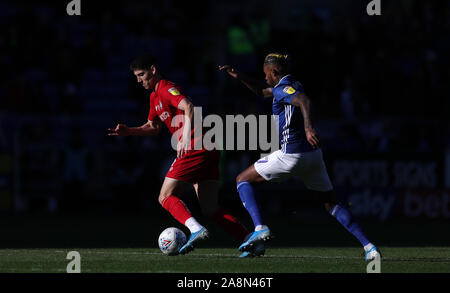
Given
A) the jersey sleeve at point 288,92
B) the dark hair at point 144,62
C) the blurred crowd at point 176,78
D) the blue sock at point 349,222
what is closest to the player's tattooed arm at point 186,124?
the dark hair at point 144,62

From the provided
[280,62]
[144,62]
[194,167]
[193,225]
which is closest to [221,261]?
[193,225]

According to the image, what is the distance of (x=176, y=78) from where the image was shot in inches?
904

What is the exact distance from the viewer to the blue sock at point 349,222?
979 cm

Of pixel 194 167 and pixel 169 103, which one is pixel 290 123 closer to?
pixel 194 167

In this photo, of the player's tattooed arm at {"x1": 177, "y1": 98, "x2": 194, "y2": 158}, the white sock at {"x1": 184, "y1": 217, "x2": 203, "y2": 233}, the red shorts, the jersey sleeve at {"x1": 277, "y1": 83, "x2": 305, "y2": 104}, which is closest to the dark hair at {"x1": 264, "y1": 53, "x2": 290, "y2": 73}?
the jersey sleeve at {"x1": 277, "y1": 83, "x2": 305, "y2": 104}

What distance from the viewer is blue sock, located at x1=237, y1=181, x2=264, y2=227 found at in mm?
10039

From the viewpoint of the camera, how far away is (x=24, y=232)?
1452cm

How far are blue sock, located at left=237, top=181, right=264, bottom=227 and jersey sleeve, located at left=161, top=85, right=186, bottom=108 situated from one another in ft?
3.64

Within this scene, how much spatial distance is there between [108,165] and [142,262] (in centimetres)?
1001

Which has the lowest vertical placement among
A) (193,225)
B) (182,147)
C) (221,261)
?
(221,261)

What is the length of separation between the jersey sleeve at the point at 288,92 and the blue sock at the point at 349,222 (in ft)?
4.12

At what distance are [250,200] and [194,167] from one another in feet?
2.31
